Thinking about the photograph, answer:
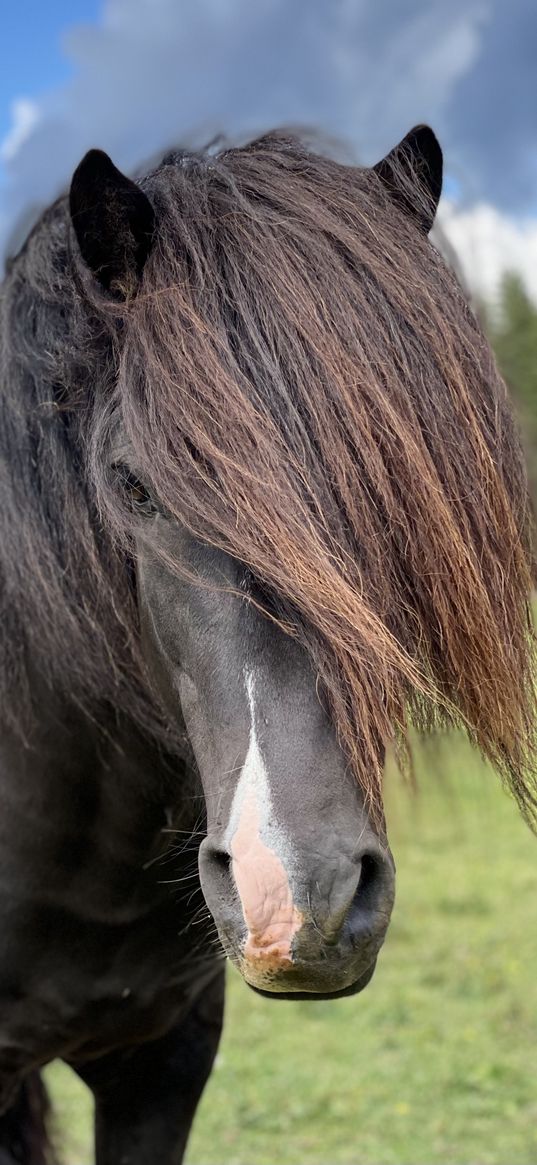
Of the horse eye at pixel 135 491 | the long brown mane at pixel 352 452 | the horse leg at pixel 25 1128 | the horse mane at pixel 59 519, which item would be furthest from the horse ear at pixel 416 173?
the horse leg at pixel 25 1128

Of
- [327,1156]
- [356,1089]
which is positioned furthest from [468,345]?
[356,1089]

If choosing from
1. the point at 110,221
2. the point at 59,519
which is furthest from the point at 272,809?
the point at 110,221

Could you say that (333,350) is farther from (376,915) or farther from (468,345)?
(376,915)

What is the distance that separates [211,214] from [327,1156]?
3.57 meters

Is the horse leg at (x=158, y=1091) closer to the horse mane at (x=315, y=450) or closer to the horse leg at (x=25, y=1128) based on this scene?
the horse leg at (x=25, y=1128)

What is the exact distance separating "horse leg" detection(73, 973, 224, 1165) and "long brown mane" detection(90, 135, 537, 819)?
1205 mm

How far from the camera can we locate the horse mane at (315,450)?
61.8 inches

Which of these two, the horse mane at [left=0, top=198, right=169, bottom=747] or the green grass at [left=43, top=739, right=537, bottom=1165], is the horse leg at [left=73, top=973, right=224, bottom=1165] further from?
the horse mane at [left=0, top=198, right=169, bottom=747]

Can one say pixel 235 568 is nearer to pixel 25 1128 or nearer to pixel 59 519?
pixel 59 519

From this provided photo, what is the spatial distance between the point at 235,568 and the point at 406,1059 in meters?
4.18

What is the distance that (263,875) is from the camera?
1.40 metres

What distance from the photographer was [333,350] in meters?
1.67

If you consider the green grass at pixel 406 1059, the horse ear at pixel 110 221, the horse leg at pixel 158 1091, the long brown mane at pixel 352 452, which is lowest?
the green grass at pixel 406 1059

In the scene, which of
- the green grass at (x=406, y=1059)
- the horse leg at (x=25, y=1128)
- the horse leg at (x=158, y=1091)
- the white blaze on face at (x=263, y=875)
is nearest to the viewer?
the white blaze on face at (x=263, y=875)
